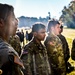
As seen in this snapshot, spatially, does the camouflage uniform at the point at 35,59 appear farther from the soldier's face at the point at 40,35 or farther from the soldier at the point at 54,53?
the soldier at the point at 54,53

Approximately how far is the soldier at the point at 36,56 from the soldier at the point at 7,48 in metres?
2.41

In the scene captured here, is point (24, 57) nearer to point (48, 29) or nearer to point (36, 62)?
point (36, 62)

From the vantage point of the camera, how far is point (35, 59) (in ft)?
16.4

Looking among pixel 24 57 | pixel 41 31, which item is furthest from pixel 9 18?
pixel 41 31

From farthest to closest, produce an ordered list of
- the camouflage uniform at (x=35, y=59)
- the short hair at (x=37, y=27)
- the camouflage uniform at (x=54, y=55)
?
the camouflage uniform at (x=54, y=55), the short hair at (x=37, y=27), the camouflage uniform at (x=35, y=59)

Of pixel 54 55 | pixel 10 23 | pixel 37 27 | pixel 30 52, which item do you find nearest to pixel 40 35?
pixel 37 27

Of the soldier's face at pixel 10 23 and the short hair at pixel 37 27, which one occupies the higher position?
the soldier's face at pixel 10 23

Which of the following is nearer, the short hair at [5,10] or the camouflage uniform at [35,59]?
the short hair at [5,10]

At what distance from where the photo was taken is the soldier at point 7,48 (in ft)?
7.15

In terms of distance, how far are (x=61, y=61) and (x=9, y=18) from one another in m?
4.14

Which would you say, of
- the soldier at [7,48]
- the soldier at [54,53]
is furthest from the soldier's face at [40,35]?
the soldier at [7,48]

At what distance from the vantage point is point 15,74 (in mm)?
2258

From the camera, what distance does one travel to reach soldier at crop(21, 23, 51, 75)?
489 cm

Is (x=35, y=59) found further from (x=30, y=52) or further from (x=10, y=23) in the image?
(x=10, y=23)
